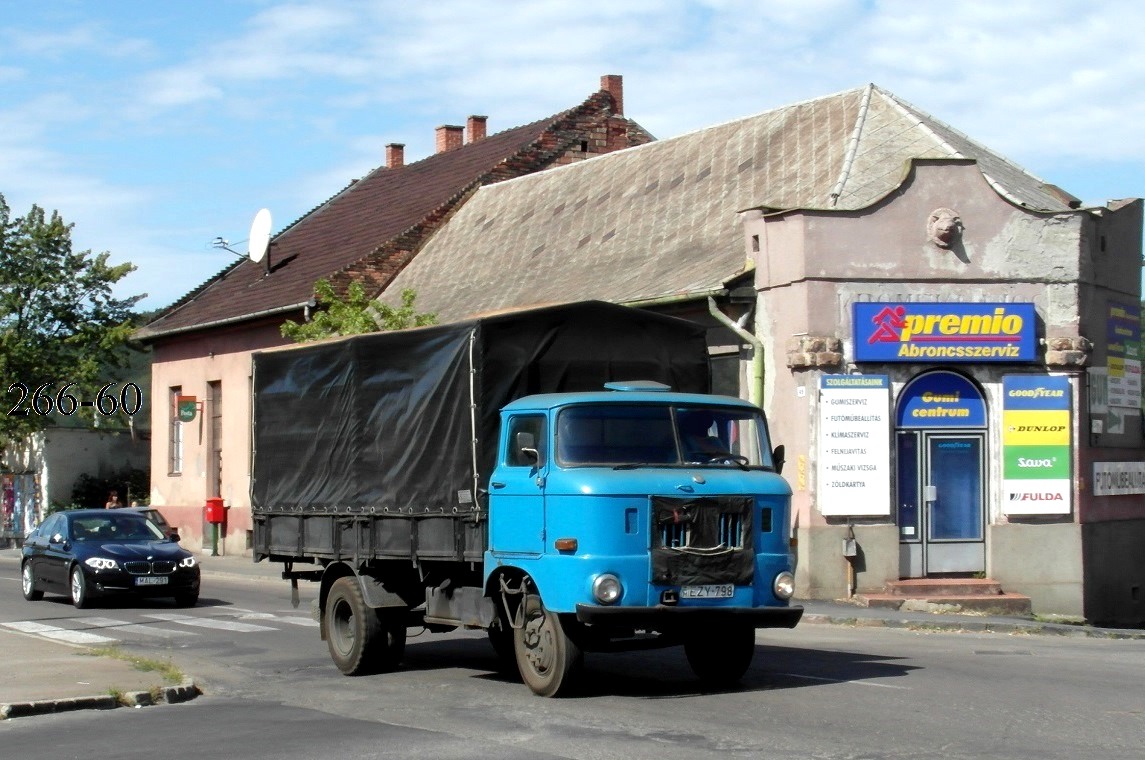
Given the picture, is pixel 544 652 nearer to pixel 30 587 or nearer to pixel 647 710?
pixel 647 710

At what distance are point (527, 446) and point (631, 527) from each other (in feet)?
3.91

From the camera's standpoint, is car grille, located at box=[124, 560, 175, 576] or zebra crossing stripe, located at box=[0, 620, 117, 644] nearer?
zebra crossing stripe, located at box=[0, 620, 117, 644]

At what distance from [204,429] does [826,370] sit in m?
22.1

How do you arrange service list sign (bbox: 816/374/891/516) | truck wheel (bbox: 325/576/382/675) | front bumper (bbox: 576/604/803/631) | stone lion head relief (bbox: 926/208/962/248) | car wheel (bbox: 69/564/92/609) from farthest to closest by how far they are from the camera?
stone lion head relief (bbox: 926/208/962/248)
service list sign (bbox: 816/374/891/516)
car wheel (bbox: 69/564/92/609)
truck wheel (bbox: 325/576/382/675)
front bumper (bbox: 576/604/803/631)

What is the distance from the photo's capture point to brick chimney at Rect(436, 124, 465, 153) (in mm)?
46875

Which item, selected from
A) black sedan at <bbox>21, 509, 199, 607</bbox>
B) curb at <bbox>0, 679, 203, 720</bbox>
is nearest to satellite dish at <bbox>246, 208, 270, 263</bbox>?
black sedan at <bbox>21, 509, 199, 607</bbox>

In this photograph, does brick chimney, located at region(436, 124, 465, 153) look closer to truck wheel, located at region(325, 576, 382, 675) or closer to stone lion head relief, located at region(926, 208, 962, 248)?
stone lion head relief, located at region(926, 208, 962, 248)

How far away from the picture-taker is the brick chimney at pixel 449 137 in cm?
4688

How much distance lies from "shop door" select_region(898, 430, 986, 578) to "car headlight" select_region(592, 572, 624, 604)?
1267 cm

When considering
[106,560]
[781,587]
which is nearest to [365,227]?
[106,560]

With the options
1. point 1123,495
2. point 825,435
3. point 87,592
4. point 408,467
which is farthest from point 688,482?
point 1123,495

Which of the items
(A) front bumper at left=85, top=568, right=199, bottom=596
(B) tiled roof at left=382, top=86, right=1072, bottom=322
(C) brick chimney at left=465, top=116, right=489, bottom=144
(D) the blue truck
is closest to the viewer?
(D) the blue truck

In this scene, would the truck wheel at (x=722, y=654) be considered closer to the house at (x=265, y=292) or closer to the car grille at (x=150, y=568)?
the car grille at (x=150, y=568)

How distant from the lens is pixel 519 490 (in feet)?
40.0
